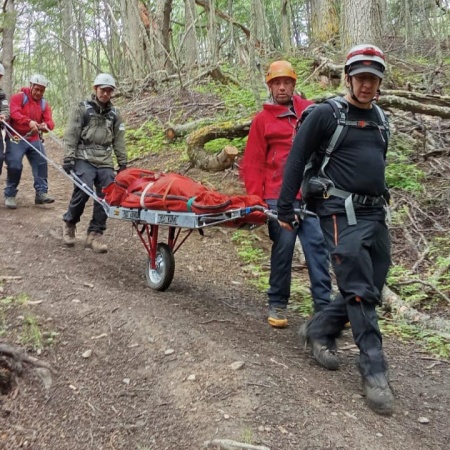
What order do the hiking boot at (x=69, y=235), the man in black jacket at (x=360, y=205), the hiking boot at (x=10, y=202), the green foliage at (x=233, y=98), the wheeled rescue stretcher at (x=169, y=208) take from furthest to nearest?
1. the green foliage at (x=233, y=98)
2. the hiking boot at (x=10, y=202)
3. the hiking boot at (x=69, y=235)
4. the wheeled rescue stretcher at (x=169, y=208)
5. the man in black jacket at (x=360, y=205)

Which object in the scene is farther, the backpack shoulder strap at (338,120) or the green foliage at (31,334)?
the green foliage at (31,334)

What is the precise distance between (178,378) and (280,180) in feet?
6.98

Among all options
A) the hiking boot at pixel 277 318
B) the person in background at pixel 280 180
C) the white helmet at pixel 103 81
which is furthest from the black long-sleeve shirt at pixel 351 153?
the white helmet at pixel 103 81

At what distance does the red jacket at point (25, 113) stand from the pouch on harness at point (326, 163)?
624 centimetres

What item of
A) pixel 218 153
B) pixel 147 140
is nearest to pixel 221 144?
pixel 218 153

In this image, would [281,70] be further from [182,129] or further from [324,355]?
[182,129]

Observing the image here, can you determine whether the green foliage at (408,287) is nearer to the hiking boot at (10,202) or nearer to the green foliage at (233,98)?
the green foliage at (233,98)

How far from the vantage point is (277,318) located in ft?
17.0

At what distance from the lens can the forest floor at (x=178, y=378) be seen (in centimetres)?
330

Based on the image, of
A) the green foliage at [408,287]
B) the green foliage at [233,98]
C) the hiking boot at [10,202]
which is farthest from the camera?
the green foliage at [233,98]

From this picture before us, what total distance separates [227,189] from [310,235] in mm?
4024

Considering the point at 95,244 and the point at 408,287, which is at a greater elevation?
the point at 95,244

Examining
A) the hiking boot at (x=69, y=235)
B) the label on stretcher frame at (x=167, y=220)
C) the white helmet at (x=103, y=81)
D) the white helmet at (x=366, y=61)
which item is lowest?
the hiking boot at (x=69, y=235)

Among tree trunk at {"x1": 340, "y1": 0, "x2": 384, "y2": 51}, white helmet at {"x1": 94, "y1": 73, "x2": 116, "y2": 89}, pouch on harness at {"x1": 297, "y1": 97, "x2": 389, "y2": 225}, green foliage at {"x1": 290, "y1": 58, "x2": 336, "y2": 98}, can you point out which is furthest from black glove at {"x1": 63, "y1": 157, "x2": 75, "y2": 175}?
tree trunk at {"x1": 340, "y1": 0, "x2": 384, "y2": 51}
